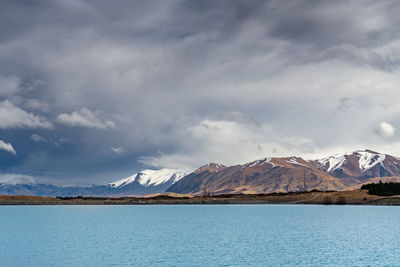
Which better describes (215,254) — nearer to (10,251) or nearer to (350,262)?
(350,262)

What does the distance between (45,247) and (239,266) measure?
3186 centimetres

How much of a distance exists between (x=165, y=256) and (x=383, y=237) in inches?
1643

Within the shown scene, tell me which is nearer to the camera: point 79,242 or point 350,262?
point 350,262

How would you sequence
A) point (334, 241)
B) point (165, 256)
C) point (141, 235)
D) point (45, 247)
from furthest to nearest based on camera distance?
point (141, 235) → point (334, 241) → point (45, 247) → point (165, 256)

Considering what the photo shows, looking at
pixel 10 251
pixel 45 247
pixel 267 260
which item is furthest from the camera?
pixel 45 247

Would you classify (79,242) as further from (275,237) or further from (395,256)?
(395,256)

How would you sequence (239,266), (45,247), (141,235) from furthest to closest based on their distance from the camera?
1. (141,235)
2. (45,247)
3. (239,266)

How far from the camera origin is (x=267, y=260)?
48.6m

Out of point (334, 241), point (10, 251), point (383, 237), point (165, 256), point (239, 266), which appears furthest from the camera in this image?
point (383, 237)

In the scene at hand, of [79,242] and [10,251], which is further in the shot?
[79,242]

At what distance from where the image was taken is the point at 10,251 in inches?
A: 2217

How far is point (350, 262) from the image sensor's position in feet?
155

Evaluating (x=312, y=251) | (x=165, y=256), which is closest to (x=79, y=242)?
(x=165, y=256)

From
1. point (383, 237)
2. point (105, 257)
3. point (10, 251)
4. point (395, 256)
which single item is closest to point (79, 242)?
point (10, 251)
